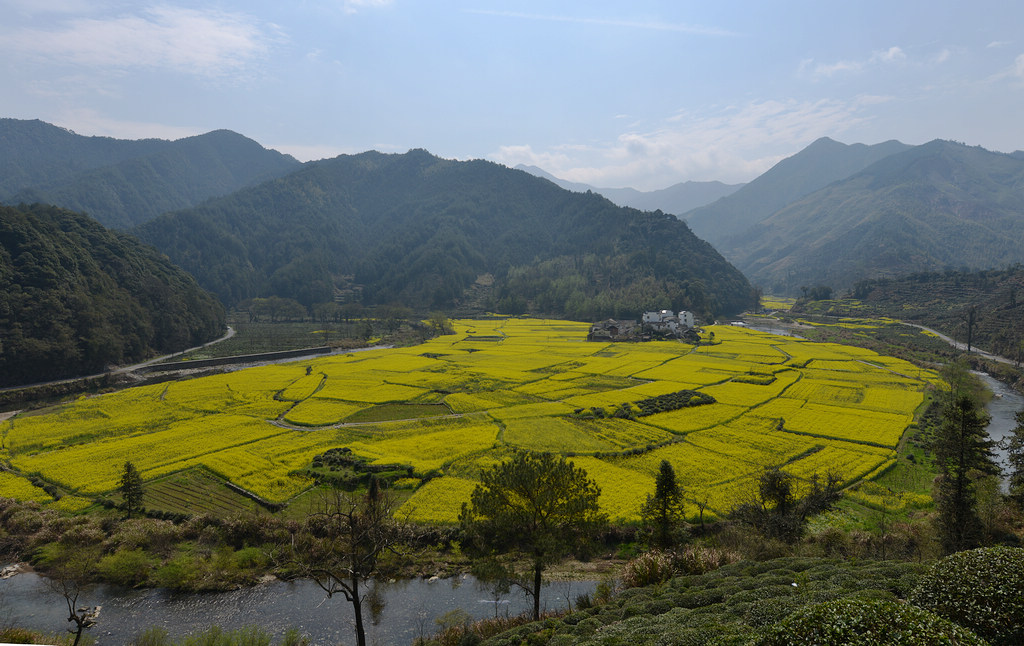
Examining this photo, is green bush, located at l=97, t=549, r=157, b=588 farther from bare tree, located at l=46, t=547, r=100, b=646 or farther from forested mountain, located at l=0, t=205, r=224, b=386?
forested mountain, located at l=0, t=205, r=224, b=386

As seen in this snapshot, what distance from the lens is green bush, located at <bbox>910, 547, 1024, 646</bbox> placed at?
8812 mm

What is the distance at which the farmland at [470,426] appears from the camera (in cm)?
3064

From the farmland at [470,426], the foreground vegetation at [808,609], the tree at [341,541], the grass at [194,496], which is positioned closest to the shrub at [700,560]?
the foreground vegetation at [808,609]

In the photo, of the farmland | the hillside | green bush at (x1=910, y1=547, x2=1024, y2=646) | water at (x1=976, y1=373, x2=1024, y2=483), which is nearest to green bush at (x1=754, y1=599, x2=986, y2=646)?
green bush at (x1=910, y1=547, x2=1024, y2=646)

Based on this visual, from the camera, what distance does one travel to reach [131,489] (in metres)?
26.8

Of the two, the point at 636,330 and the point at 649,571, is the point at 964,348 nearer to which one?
the point at 636,330

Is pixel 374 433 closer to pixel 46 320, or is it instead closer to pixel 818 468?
pixel 818 468

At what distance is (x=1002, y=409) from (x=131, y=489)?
73031 millimetres

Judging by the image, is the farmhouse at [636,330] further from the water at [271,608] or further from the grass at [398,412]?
the water at [271,608]

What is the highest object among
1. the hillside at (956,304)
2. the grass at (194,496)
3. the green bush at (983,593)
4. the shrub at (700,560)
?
the hillside at (956,304)

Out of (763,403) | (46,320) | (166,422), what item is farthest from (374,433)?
(46,320)

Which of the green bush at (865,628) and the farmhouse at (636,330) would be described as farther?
the farmhouse at (636,330)

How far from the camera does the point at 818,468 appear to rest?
31.7 m

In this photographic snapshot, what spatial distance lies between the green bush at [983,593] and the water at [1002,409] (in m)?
32.6
